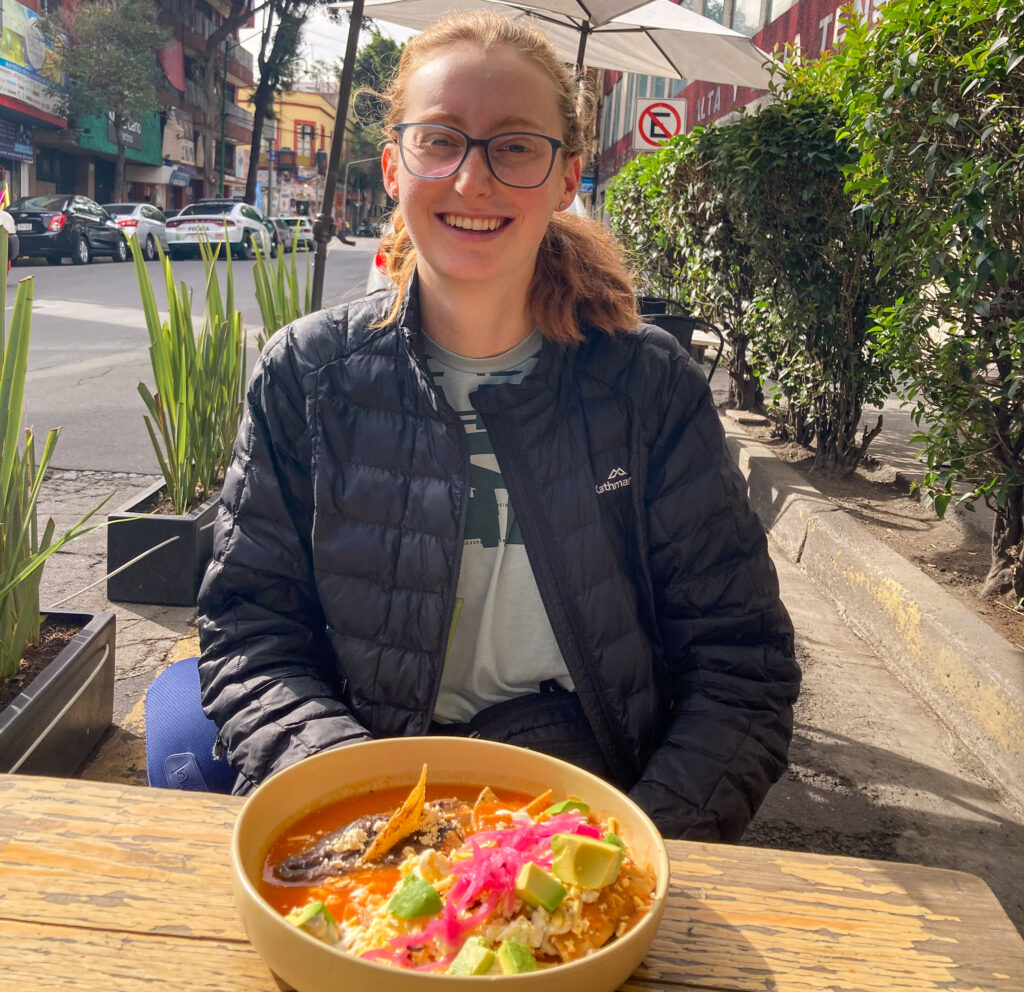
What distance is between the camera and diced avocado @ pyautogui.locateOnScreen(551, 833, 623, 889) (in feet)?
2.72

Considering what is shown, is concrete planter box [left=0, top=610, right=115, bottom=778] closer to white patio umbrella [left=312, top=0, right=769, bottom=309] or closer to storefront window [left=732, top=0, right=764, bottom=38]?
white patio umbrella [left=312, top=0, right=769, bottom=309]

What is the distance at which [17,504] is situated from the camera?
7.10ft

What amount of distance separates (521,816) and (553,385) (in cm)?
94

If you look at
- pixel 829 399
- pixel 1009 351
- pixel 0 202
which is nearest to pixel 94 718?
pixel 0 202

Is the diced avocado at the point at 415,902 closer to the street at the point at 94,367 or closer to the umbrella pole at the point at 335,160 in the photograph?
the street at the point at 94,367

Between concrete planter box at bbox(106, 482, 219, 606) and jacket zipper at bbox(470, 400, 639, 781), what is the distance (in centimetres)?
225

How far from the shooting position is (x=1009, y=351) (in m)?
3.32

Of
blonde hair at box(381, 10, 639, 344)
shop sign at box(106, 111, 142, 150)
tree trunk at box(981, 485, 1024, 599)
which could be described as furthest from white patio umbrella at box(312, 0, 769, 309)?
shop sign at box(106, 111, 142, 150)

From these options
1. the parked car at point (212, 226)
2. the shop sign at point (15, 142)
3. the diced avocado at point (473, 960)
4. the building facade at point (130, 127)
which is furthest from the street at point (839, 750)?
the building facade at point (130, 127)

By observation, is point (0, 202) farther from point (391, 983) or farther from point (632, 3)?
point (632, 3)

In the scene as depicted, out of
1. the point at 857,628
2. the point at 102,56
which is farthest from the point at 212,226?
the point at 857,628

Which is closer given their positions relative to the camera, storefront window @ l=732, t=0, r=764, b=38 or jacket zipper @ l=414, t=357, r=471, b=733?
jacket zipper @ l=414, t=357, r=471, b=733

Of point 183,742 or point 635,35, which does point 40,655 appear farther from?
point 635,35

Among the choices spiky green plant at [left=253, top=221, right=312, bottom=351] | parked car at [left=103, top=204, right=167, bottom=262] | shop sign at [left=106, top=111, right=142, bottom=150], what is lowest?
spiky green plant at [left=253, top=221, right=312, bottom=351]
